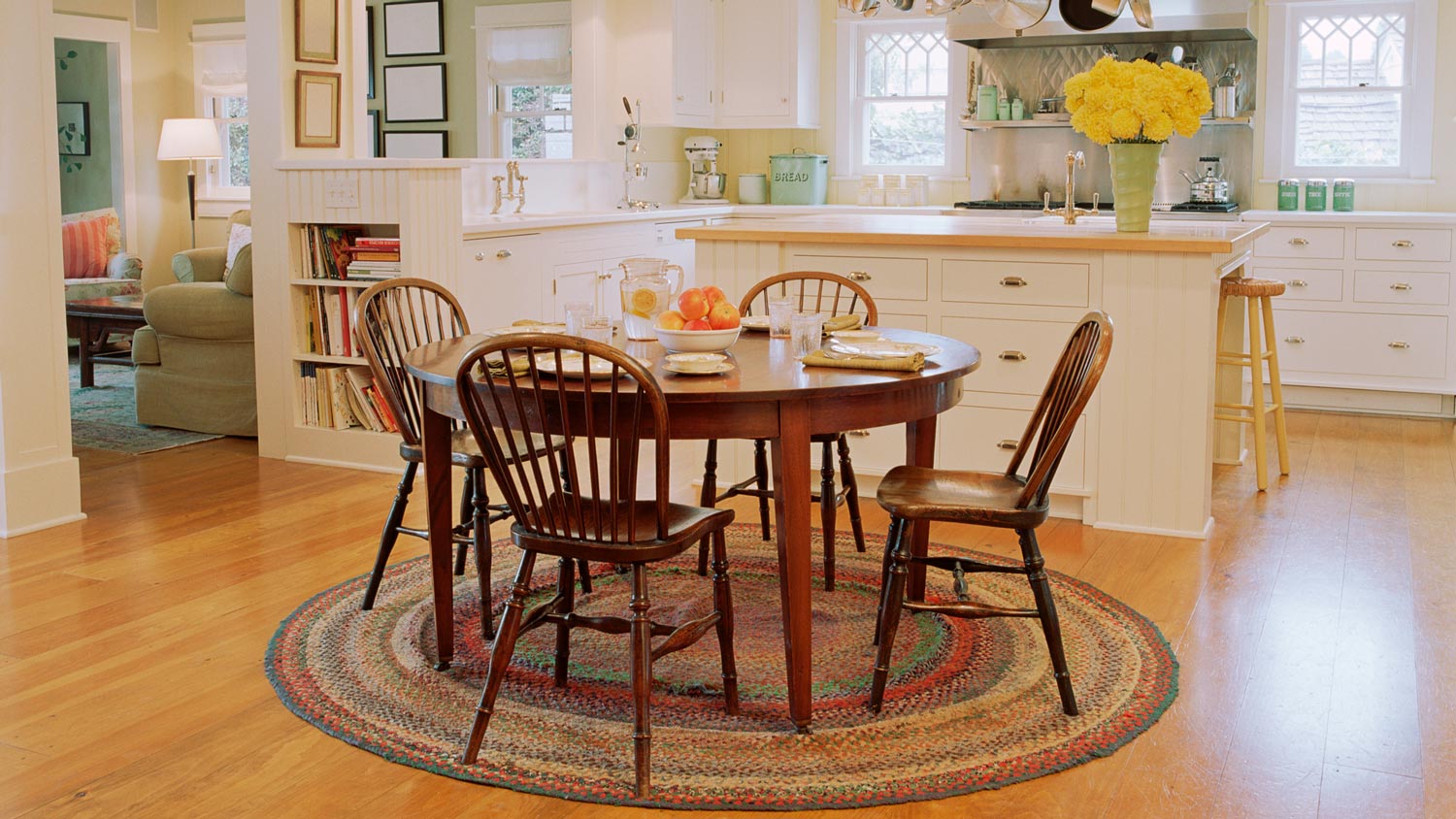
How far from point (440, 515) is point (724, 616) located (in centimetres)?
66

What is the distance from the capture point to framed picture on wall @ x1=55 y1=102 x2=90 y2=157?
368 inches

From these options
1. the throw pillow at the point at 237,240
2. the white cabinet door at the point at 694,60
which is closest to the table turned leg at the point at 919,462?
the white cabinet door at the point at 694,60

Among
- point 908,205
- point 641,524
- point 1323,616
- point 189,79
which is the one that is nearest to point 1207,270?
point 1323,616

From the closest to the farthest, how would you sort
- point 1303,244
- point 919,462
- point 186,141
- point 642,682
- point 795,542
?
point 642,682 → point 795,542 → point 919,462 → point 1303,244 → point 186,141

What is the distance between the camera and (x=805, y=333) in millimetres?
2920

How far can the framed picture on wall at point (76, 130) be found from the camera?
9.34 metres

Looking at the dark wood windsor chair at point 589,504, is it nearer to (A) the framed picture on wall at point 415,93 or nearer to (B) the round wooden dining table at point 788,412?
(B) the round wooden dining table at point 788,412

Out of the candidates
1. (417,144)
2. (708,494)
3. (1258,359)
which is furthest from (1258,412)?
(417,144)

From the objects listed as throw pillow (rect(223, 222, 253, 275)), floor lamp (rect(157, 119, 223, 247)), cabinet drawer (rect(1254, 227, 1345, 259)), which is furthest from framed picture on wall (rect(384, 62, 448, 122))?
cabinet drawer (rect(1254, 227, 1345, 259))

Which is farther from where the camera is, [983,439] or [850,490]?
[983,439]

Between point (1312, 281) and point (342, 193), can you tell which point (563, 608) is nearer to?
point (342, 193)

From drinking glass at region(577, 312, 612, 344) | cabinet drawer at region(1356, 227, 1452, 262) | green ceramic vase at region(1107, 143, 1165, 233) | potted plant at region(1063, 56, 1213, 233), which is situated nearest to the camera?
drinking glass at region(577, 312, 612, 344)

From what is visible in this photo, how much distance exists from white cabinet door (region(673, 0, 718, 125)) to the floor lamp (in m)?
3.36

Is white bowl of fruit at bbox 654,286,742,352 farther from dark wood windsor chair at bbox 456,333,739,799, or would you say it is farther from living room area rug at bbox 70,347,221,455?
living room area rug at bbox 70,347,221,455
